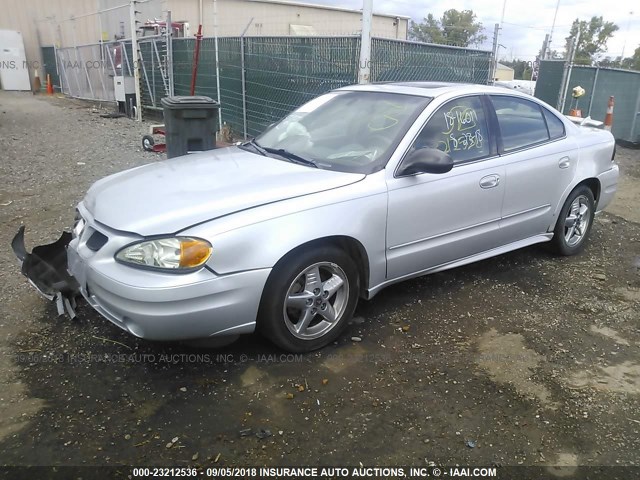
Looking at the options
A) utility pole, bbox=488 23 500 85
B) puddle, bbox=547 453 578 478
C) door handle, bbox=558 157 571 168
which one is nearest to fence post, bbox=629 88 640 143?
utility pole, bbox=488 23 500 85

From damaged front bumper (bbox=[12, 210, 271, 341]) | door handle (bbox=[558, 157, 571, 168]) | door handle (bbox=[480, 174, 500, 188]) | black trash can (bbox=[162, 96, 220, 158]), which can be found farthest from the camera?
black trash can (bbox=[162, 96, 220, 158])

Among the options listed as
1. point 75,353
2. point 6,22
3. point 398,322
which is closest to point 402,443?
point 398,322

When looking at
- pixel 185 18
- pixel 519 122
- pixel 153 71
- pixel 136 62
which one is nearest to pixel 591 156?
pixel 519 122

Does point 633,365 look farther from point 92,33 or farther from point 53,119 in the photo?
point 92,33

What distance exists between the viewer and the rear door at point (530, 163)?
4.29m

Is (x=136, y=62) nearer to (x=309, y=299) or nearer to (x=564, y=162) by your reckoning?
(x=564, y=162)

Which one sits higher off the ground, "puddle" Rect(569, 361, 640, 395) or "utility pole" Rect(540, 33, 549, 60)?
"utility pole" Rect(540, 33, 549, 60)

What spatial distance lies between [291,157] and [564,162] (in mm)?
2474

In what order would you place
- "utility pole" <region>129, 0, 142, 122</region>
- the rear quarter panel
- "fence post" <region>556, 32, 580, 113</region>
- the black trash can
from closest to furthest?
the rear quarter panel
the black trash can
"fence post" <region>556, 32, 580, 113</region>
"utility pole" <region>129, 0, 142, 122</region>

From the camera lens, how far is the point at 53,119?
14164mm

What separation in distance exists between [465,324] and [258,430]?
1.81 meters

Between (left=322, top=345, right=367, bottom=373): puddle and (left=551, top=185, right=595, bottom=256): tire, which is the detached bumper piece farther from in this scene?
(left=551, top=185, right=595, bottom=256): tire

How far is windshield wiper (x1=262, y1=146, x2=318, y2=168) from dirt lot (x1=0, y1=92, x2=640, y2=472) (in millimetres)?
1181

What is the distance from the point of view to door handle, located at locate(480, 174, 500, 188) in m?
4.02
